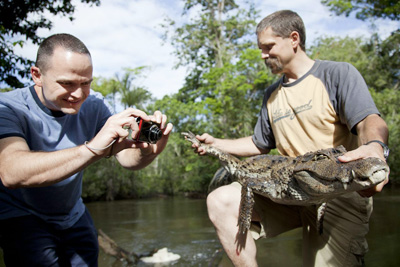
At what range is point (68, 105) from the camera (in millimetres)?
2625

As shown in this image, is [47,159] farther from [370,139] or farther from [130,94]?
[130,94]

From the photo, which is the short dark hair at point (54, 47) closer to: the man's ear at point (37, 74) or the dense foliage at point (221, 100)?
the man's ear at point (37, 74)

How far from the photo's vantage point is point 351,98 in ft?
9.23

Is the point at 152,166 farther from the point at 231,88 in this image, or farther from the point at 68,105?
the point at 68,105

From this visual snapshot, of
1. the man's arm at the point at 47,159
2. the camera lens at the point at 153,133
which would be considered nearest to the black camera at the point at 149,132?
the camera lens at the point at 153,133

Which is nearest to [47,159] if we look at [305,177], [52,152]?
[52,152]

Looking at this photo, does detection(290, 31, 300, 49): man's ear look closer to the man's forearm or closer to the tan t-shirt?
the tan t-shirt

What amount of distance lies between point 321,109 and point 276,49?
85 centimetres

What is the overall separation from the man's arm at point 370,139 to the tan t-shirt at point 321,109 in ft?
0.28

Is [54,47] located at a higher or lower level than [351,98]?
higher

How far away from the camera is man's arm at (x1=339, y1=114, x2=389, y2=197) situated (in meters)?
2.04

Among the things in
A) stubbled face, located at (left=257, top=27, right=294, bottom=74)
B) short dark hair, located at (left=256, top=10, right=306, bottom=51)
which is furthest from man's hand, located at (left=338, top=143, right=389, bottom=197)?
short dark hair, located at (left=256, top=10, right=306, bottom=51)

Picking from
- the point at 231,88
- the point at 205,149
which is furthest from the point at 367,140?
the point at 231,88

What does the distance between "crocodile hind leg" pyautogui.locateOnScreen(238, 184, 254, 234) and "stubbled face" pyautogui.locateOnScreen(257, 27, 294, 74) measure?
1496 millimetres
